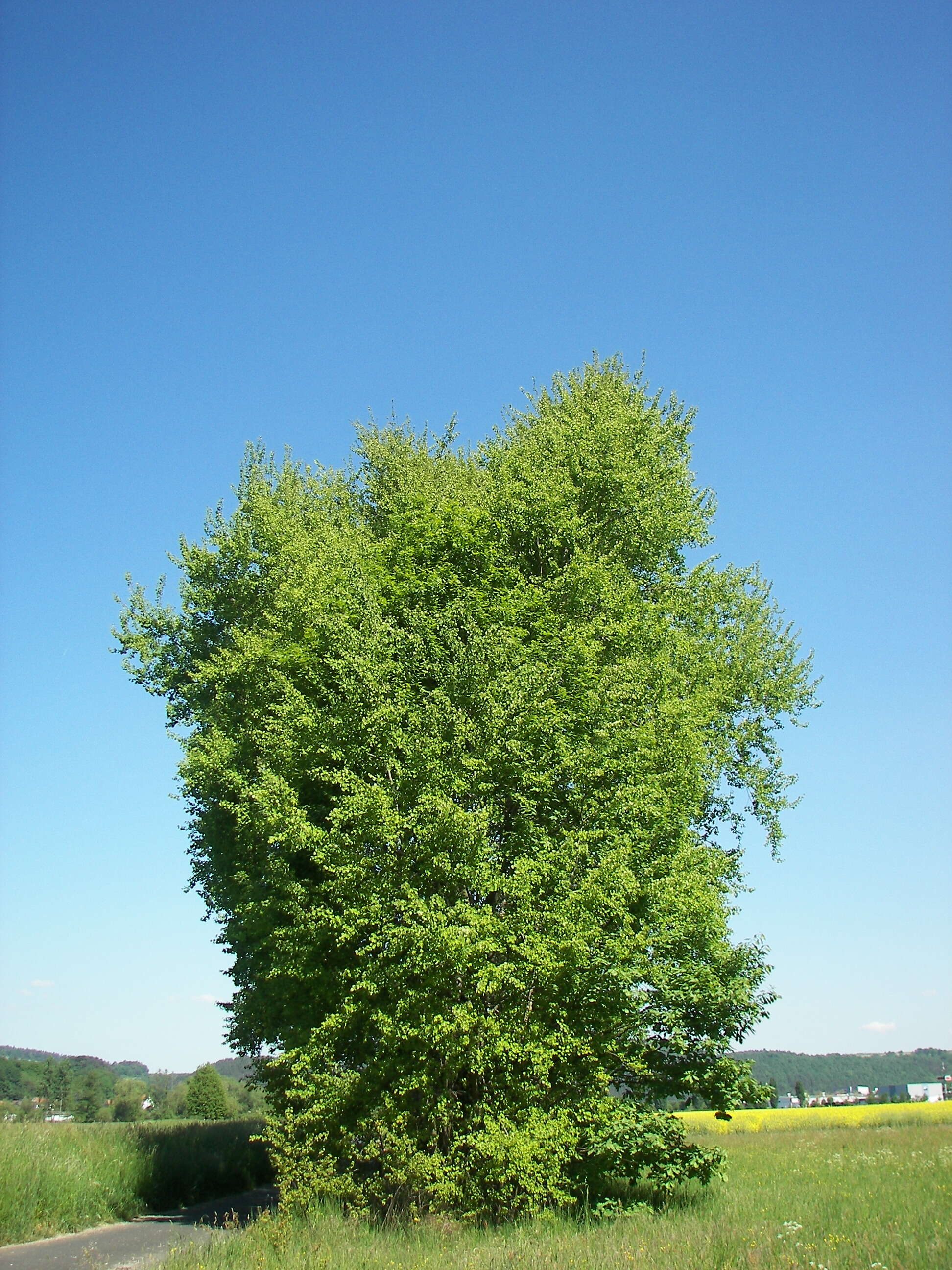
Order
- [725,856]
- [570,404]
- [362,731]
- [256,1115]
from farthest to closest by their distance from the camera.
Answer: [256,1115], [570,404], [725,856], [362,731]

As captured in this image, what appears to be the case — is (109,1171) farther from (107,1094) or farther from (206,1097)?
(107,1094)

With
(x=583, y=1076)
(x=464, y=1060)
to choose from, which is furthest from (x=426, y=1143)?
(x=583, y=1076)

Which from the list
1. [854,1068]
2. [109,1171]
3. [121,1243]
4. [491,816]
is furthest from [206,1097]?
[854,1068]

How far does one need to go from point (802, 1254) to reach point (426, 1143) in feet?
19.9

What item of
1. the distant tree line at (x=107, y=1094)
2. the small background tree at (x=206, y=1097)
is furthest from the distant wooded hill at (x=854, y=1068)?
the small background tree at (x=206, y=1097)

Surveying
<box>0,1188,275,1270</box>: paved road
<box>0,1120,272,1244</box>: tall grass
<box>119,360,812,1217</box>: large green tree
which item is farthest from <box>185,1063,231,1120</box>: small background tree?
<box>119,360,812,1217</box>: large green tree

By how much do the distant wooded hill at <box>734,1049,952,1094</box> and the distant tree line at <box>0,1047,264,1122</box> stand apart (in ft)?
357

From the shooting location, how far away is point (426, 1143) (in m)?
13.1

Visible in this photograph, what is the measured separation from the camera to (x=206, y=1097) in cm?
6938

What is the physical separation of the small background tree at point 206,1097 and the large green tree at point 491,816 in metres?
56.4

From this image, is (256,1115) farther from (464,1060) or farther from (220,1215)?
(464,1060)

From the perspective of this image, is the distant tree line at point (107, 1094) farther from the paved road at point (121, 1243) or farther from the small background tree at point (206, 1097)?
the paved road at point (121, 1243)

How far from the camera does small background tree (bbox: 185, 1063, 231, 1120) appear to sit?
2680 inches

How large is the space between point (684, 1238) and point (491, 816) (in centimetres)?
639
